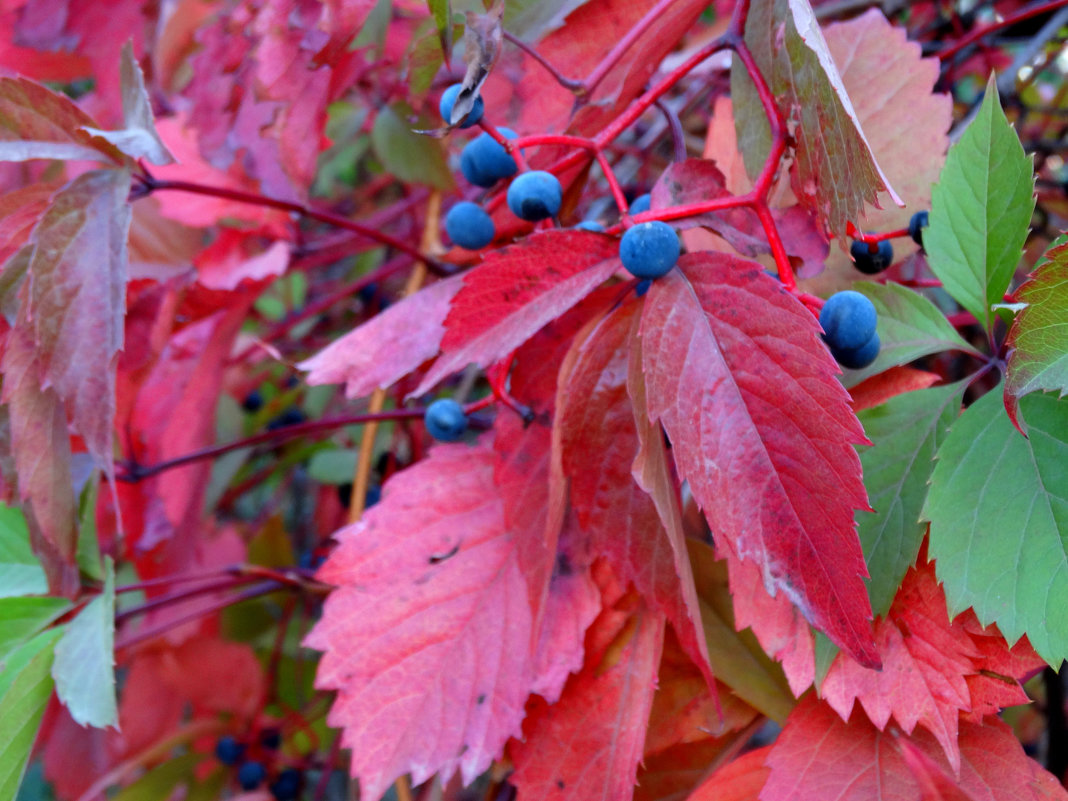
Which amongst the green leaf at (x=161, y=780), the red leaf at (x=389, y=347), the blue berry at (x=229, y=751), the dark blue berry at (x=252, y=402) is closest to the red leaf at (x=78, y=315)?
the red leaf at (x=389, y=347)

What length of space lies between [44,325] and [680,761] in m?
0.61

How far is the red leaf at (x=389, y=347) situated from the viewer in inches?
23.7

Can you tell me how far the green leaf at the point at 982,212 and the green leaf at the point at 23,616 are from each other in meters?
0.79

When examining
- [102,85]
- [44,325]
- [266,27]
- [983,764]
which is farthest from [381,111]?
[983,764]

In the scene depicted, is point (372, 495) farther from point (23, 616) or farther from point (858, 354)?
point (858, 354)

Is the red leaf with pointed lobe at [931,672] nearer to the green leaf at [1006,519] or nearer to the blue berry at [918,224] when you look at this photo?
the green leaf at [1006,519]

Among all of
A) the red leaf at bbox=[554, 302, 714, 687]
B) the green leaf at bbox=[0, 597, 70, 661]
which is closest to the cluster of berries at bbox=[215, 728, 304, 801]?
the green leaf at bbox=[0, 597, 70, 661]

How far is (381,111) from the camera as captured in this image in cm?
107

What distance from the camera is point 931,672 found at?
47 centimetres

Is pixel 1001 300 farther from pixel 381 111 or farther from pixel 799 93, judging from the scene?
pixel 381 111

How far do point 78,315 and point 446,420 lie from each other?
0.30 m

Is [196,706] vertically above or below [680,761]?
below

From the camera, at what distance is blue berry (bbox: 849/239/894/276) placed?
0.55 meters

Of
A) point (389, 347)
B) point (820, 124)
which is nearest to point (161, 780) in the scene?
point (389, 347)
